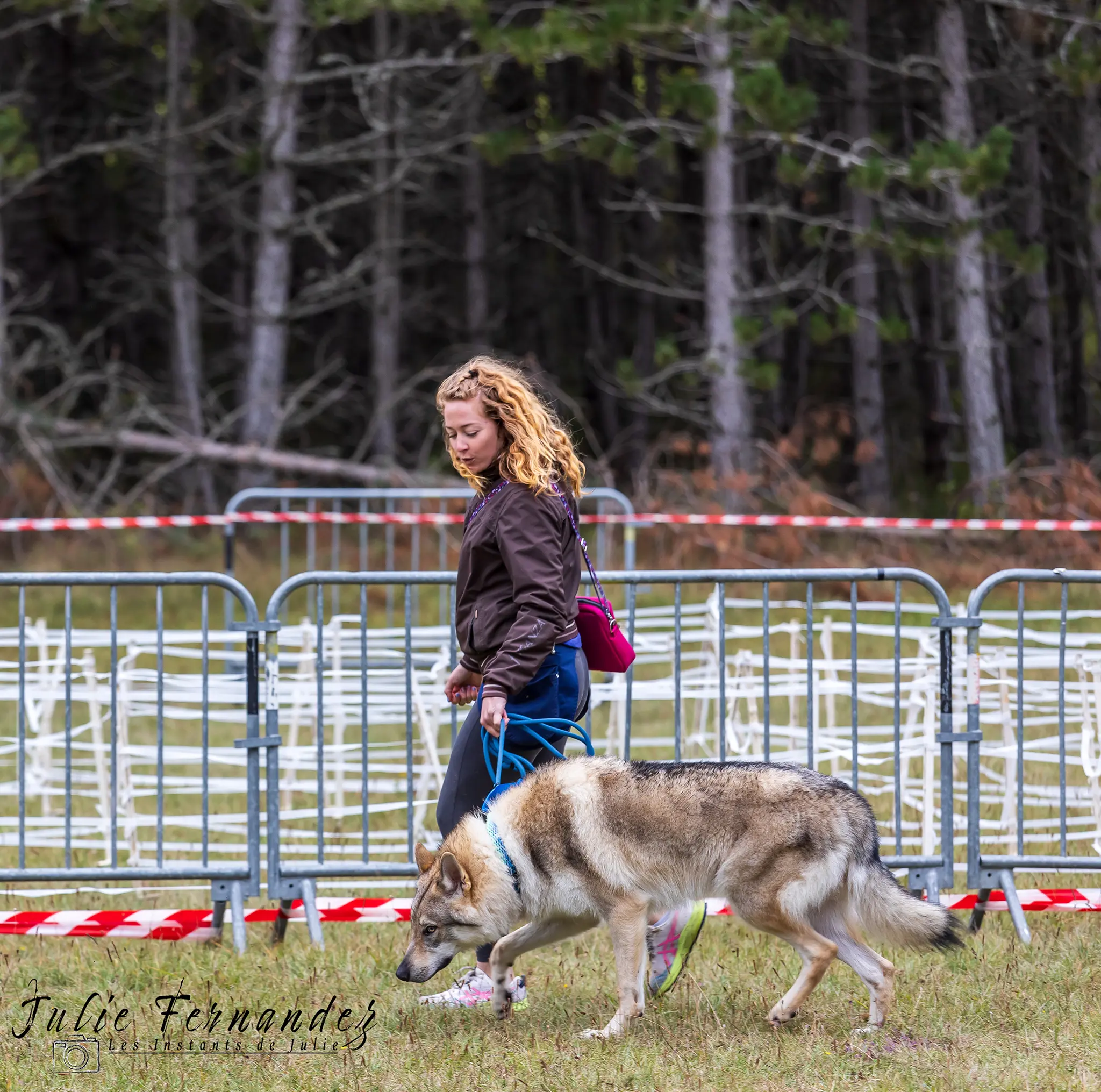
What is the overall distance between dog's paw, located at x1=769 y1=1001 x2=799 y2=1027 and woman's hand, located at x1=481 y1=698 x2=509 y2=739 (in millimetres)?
1215

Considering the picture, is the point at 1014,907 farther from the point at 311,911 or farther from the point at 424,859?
the point at 311,911

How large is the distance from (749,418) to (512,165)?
42.6 ft

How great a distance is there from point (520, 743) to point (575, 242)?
2678cm

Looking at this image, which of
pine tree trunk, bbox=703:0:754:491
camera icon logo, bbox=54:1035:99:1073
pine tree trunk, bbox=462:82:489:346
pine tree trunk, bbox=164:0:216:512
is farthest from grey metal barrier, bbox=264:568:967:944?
pine tree trunk, bbox=462:82:489:346

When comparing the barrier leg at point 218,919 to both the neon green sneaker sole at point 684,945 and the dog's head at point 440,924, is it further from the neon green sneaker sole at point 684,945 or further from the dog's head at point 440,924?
the neon green sneaker sole at point 684,945

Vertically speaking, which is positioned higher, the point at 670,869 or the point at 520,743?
the point at 520,743

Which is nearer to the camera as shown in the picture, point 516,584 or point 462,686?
point 516,584

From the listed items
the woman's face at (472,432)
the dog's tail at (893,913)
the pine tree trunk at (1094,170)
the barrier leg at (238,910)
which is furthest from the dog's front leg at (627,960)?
the pine tree trunk at (1094,170)

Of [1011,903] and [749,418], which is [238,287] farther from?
[1011,903]

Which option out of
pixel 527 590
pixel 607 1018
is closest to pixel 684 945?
pixel 607 1018

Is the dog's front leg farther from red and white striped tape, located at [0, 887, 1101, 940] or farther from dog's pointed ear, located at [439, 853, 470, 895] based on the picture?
red and white striped tape, located at [0, 887, 1101, 940]

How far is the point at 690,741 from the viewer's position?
9.12 metres

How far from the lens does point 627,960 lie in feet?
14.8

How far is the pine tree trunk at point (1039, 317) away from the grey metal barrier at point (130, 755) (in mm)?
14369
